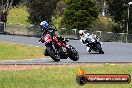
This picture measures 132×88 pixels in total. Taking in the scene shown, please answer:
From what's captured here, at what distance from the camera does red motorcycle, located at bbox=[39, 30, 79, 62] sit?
69.7 feet

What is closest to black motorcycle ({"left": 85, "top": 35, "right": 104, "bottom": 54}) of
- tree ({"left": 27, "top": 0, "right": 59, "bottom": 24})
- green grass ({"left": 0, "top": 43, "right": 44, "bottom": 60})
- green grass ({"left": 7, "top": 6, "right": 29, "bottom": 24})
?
green grass ({"left": 0, "top": 43, "right": 44, "bottom": 60})

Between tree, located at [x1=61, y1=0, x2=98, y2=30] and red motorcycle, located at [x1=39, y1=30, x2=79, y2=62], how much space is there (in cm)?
3525

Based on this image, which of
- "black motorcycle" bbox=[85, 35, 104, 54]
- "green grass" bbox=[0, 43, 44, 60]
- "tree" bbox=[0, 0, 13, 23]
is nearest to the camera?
"green grass" bbox=[0, 43, 44, 60]

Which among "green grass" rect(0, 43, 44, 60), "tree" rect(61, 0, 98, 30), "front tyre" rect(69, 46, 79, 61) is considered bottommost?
"green grass" rect(0, 43, 44, 60)

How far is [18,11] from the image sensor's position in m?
110

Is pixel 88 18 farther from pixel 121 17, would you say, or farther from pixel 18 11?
pixel 18 11

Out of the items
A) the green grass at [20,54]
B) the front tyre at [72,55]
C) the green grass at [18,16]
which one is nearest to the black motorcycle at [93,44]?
the green grass at [20,54]

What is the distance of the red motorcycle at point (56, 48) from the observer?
21.2m

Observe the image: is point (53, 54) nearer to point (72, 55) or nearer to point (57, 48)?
point (57, 48)

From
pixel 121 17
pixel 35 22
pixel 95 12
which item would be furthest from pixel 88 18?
pixel 35 22

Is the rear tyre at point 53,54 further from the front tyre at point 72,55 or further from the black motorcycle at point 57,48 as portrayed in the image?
the front tyre at point 72,55

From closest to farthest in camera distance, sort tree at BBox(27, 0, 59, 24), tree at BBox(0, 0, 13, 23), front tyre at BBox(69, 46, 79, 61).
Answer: front tyre at BBox(69, 46, 79, 61) < tree at BBox(0, 0, 13, 23) < tree at BBox(27, 0, 59, 24)

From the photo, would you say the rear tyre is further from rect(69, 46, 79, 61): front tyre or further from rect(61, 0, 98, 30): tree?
rect(61, 0, 98, 30): tree

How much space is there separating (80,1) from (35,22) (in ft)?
28.1
